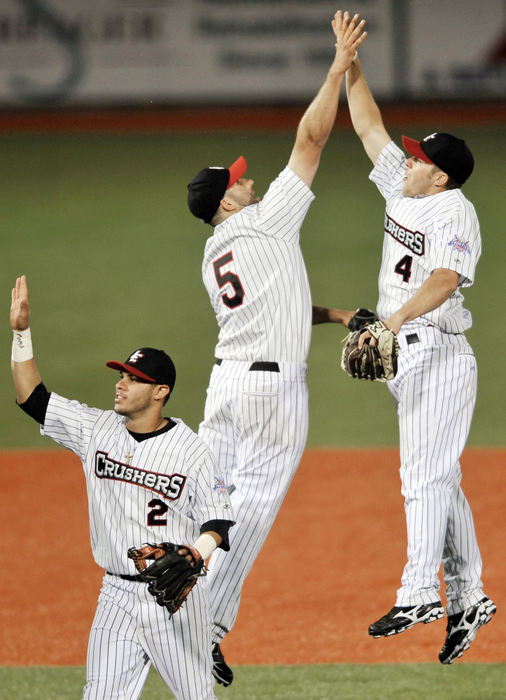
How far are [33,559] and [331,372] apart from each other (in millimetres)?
4851

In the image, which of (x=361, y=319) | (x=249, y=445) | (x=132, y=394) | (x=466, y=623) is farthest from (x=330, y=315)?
(x=466, y=623)

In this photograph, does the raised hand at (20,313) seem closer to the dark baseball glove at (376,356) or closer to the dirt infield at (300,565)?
the dark baseball glove at (376,356)

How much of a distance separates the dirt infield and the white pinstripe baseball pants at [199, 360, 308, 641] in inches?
76.5

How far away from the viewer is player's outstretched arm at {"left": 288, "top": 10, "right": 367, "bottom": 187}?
5.19 metres

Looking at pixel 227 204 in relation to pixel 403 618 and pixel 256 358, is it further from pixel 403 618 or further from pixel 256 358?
pixel 403 618

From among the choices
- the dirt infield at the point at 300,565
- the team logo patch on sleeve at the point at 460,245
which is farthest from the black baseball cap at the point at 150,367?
the dirt infield at the point at 300,565

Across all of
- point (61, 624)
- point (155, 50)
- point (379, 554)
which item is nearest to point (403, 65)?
point (155, 50)

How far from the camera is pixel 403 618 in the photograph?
16.8ft

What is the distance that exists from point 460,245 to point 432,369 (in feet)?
2.08

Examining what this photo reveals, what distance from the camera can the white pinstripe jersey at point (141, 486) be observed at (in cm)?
477

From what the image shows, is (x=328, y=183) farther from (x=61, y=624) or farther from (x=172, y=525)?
(x=172, y=525)

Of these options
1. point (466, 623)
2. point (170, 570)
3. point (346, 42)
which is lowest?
point (466, 623)

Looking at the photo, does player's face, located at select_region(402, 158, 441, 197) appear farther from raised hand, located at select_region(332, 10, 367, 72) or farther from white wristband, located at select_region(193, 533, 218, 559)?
white wristband, located at select_region(193, 533, 218, 559)

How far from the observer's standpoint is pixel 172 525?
4.82 m
